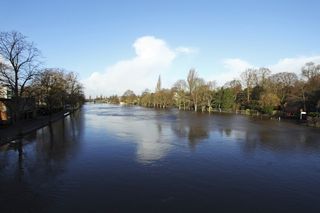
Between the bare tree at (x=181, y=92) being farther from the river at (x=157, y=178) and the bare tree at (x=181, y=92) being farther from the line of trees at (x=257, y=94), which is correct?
the river at (x=157, y=178)

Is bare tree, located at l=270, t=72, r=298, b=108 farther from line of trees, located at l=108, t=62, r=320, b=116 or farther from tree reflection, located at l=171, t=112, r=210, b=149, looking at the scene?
tree reflection, located at l=171, t=112, r=210, b=149

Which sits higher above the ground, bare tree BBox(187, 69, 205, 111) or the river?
bare tree BBox(187, 69, 205, 111)

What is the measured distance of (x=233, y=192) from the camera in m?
10.5

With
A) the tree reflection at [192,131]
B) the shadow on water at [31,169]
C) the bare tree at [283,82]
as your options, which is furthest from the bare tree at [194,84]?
the shadow on water at [31,169]

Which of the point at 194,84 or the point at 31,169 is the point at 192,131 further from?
the point at 194,84

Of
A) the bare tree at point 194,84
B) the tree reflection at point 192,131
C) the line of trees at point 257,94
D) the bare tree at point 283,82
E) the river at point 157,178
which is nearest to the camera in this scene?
the river at point 157,178

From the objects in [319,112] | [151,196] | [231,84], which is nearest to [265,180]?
[151,196]

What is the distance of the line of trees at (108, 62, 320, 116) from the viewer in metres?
55.3

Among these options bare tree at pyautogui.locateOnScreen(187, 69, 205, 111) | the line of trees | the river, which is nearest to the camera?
the river

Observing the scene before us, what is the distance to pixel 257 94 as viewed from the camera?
7244 cm

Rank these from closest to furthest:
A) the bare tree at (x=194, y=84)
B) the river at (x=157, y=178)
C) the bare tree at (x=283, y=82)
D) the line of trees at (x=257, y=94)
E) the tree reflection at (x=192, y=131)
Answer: the river at (x=157, y=178), the tree reflection at (x=192, y=131), the line of trees at (x=257, y=94), the bare tree at (x=283, y=82), the bare tree at (x=194, y=84)

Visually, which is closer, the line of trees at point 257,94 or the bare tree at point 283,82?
the line of trees at point 257,94

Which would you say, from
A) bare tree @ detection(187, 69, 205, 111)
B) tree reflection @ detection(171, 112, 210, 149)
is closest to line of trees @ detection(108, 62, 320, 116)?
bare tree @ detection(187, 69, 205, 111)

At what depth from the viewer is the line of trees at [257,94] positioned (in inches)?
2178
